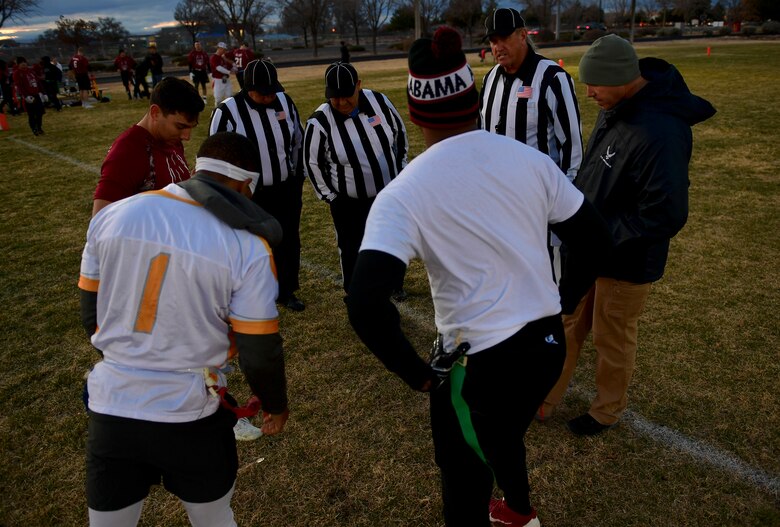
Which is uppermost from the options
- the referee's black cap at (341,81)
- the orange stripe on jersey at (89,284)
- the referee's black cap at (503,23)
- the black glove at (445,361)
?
the referee's black cap at (503,23)

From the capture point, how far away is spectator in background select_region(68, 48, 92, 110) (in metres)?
19.7

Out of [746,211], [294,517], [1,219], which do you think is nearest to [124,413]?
[294,517]

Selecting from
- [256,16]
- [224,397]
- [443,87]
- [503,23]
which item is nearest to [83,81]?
[503,23]

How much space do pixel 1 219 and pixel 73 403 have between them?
5.77 metres

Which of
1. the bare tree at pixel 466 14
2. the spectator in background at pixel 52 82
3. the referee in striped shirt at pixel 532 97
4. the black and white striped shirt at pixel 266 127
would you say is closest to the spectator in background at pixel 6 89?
the spectator in background at pixel 52 82

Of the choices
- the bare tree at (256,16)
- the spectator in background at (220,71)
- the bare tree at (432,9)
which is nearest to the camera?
the spectator in background at (220,71)

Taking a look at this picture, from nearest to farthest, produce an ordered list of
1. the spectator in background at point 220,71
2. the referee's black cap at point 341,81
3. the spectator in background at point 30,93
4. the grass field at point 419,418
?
the grass field at point 419,418 < the referee's black cap at point 341,81 < the spectator in background at point 30,93 < the spectator in background at point 220,71

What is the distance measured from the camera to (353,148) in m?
4.55

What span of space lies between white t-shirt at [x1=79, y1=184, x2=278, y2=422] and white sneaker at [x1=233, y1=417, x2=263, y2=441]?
153 cm

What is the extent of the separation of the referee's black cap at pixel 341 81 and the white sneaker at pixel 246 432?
7.98 ft

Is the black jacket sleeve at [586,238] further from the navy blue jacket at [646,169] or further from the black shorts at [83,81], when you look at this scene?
the black shorts at [83,81]

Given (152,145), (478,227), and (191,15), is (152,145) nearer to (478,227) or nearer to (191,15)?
(478,227)

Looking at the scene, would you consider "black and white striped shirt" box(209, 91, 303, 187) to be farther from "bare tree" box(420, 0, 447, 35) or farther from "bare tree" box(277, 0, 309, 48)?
"bare tree" box(420, 0, 447, 35)

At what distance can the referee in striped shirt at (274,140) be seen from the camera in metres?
4.67
